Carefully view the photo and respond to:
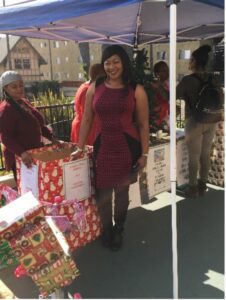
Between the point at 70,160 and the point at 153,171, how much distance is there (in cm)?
118

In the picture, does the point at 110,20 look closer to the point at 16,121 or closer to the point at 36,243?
the point at 16,121

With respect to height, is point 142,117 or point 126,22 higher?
point 126,22

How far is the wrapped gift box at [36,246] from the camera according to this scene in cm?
197

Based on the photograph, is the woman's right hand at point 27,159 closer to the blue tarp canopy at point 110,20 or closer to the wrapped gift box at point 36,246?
the wrapped gift box at point 36,246

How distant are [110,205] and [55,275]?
44.8 inches

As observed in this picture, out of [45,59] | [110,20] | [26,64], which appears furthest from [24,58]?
[110,20]

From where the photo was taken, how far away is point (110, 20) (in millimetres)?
4363

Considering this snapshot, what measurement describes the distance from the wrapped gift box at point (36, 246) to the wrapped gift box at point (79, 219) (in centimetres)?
59

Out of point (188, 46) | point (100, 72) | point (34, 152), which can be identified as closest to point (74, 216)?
point (34, 152)

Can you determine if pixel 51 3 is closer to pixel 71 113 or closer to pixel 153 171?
pixel 153 171

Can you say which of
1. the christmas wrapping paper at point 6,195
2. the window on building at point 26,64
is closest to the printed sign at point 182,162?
the christmas wrapping paper at point 6,195

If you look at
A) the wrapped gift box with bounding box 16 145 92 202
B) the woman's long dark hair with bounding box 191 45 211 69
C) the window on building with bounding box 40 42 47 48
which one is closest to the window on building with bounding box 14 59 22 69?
the window on building with bounding box 40 42 47 48

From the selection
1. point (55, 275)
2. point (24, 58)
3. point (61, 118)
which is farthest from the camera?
point (24, 58)

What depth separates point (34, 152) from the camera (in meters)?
3.10
